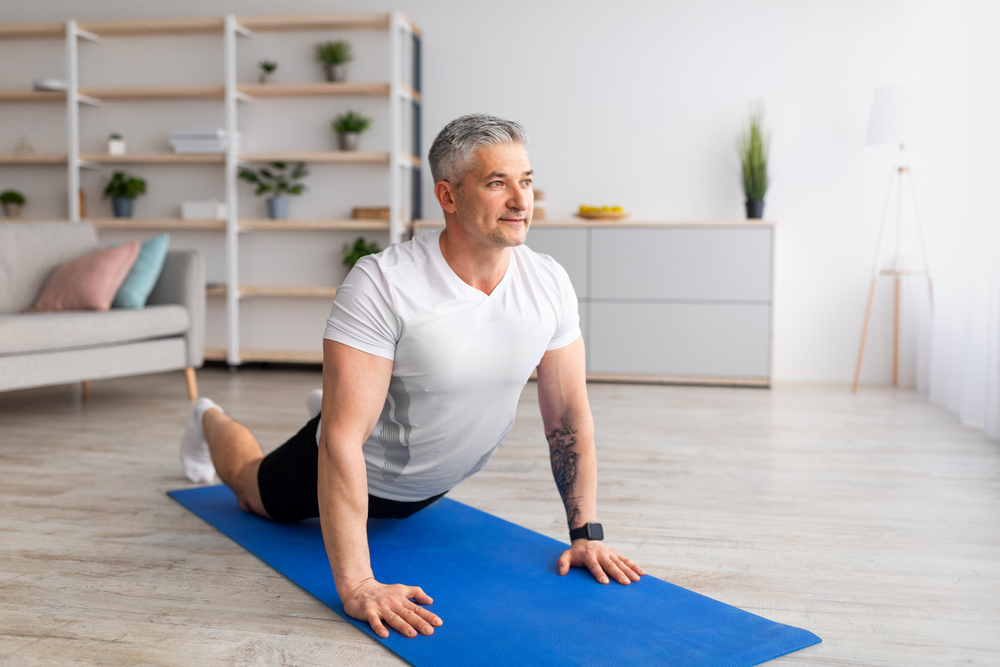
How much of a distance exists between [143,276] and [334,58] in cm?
188

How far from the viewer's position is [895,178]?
14.9ft

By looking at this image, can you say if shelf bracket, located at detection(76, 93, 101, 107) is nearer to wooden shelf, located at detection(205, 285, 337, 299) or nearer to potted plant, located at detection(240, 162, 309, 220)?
potted plant, located at detection(240, 162, 309, 220)

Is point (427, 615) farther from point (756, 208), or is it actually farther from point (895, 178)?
point (895, 178)

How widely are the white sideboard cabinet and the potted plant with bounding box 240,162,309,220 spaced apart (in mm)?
1546

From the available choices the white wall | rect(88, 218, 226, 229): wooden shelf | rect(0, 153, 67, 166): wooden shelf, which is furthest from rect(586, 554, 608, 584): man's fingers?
rect(0, 153, 67, 166): wooden shelf

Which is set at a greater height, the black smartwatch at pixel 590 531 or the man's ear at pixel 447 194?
the man's ear at pixel 447 194

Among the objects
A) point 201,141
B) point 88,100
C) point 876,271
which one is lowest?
point 876,271

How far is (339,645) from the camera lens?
4.40ft

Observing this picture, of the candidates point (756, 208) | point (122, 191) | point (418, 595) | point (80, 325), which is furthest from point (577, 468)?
point (122, 191)


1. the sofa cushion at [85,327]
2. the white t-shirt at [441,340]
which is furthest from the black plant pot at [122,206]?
the white t-shirt at [441,340]

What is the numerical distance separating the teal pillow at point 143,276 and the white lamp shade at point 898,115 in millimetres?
3631

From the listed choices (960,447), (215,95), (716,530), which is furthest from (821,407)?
(215,95)

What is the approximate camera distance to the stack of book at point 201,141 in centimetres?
491

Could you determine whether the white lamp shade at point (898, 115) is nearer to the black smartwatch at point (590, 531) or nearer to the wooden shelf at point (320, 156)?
the wooden shelf at point (320, 156)
